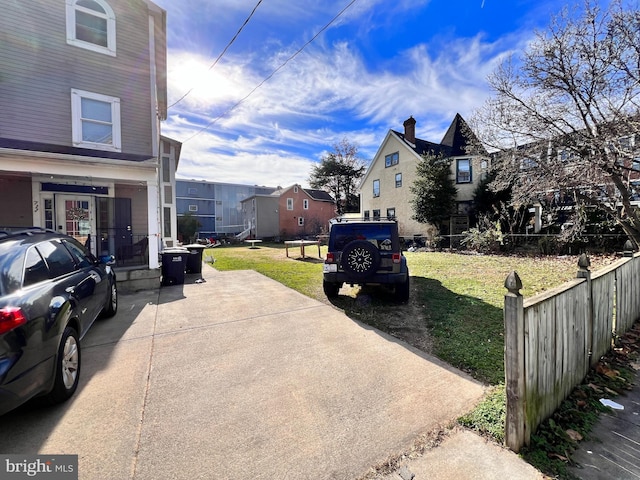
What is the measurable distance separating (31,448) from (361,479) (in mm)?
2490

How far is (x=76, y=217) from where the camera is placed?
9.31 m

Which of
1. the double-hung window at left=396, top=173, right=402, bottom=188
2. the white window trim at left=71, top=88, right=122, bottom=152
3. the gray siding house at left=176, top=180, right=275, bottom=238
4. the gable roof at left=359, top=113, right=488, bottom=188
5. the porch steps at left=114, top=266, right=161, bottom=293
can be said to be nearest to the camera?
the porch steps at left=114, top=266, right=161, bottom=293

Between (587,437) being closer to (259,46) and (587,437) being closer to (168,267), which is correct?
(168,267)

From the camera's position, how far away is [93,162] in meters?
7.21

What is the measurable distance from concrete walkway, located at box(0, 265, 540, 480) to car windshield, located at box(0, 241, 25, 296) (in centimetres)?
117

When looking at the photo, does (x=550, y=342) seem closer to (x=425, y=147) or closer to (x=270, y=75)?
(x=270, y=75)

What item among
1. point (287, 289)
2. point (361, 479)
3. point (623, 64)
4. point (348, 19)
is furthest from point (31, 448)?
point (623, 64)

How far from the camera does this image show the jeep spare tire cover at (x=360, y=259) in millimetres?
5766

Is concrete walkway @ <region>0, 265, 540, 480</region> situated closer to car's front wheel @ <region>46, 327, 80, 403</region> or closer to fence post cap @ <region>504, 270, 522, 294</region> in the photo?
car's front wheel @ <region>46, 327, 80, 403</region>

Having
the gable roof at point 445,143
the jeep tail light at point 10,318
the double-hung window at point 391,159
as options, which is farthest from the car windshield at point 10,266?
the double-hung window at point 391,159

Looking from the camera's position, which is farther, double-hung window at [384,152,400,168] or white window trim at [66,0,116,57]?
double-hung window at [384,152,400,168]

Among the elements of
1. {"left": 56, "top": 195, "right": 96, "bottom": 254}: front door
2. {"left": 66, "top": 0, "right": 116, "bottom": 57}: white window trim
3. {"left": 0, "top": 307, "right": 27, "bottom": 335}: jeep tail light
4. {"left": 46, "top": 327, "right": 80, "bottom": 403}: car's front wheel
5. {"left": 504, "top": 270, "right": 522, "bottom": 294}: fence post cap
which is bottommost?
{"left": 46, "top": 327, "right": 80, "bottom": 403}: car's front wheel

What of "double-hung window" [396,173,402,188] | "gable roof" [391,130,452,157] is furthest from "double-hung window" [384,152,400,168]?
"gable roof" [391,130,452,157]

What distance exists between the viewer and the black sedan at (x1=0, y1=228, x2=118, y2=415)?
220 centimetres
